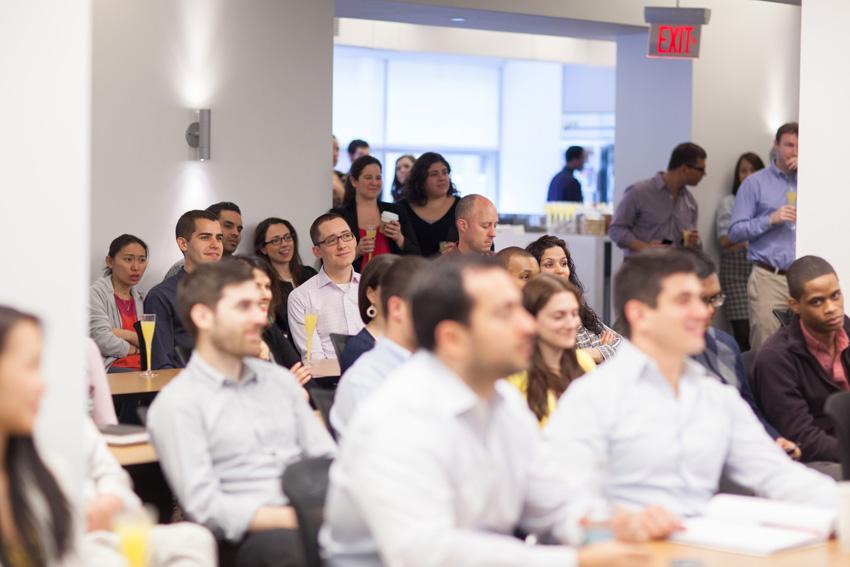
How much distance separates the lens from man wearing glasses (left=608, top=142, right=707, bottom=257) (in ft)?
31.3

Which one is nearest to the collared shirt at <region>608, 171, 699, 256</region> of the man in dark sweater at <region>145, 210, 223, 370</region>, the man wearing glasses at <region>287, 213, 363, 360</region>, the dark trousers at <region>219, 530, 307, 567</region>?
the man wearing glasses at <region>287, 213, 363, 360</region>

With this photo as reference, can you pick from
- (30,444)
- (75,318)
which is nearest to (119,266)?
(75,318)

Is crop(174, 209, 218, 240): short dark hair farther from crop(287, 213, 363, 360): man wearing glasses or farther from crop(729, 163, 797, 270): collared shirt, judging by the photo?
crop(729, 163, 797, 270): collared shirt

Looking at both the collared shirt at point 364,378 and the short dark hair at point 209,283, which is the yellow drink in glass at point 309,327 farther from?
the short dark hair at point 209,283

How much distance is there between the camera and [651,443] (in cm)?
310

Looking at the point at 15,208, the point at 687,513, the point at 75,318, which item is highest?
the point at 15,208

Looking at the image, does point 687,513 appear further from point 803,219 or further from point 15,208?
point 803,219

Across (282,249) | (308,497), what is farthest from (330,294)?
(308,497)

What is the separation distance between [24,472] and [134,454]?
1.18 m

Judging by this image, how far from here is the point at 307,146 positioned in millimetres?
8344

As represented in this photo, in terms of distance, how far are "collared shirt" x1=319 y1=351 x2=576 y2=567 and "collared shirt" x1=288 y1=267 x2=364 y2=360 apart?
360 centimetres

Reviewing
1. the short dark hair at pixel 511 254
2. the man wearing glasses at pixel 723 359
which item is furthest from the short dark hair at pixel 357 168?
the man wearing glasses at pixel 723 359

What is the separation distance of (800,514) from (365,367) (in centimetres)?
141

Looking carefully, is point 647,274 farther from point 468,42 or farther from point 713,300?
point 468,42
